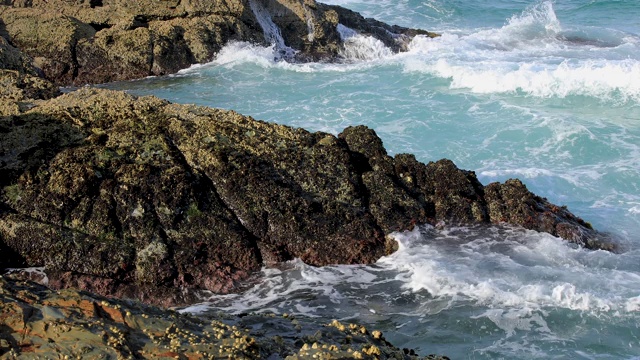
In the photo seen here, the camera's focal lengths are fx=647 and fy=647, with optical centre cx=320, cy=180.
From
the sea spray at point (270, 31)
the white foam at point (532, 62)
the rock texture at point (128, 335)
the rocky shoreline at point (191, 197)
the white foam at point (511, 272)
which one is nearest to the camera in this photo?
the rock texture at point (128, 335)

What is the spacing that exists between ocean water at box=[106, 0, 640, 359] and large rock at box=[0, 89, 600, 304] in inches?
12.7

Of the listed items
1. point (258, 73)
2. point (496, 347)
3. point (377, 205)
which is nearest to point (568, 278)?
point (496, 347)

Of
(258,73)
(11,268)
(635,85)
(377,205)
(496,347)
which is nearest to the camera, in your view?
(496,347)

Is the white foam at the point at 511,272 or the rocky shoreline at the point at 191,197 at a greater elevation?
the rocky shoreline at the point at 191,197

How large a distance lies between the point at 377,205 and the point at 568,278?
2324 mm

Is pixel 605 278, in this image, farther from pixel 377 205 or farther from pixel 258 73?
pixel 258 73

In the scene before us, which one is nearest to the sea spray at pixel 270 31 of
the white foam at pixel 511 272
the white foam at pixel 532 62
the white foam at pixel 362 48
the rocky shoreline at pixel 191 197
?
the white foam at pixel 362 48

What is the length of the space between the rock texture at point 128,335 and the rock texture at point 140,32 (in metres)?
14.1

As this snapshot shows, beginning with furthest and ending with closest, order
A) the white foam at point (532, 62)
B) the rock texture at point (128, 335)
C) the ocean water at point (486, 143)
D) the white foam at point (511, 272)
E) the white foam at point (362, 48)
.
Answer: the white foam at point (362, 48)
the white foam at point (532, 62)
the white foam at point (511, 272)
the ocean water at point (486, 143)
the rock texture at point (128, 335)

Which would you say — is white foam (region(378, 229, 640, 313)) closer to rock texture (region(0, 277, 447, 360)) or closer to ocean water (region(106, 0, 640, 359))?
ocean water (region(106, 0, 640, 359))

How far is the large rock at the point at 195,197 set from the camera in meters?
6.77

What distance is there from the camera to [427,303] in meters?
6.84

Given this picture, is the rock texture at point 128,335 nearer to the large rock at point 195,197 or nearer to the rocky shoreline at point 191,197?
the rocky shoreline at point 191,197

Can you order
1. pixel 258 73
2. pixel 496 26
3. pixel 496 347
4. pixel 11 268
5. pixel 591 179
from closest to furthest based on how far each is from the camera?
pixel 496 347, pixel 11 268, pixel 591 179, pixel 258 73, pixel 496 26
